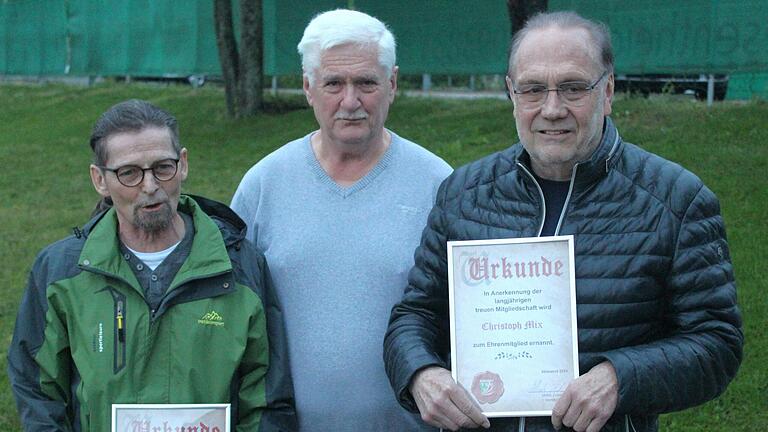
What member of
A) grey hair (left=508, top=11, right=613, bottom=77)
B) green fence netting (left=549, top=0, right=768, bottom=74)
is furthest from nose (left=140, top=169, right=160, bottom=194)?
green fence netting (left=549, top=0, right=768, bottom=74)

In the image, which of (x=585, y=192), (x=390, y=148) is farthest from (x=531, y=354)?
(x=390, y=148)

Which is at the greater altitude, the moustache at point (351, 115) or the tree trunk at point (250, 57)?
the moustache at point (351, 115)

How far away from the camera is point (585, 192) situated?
2961mm

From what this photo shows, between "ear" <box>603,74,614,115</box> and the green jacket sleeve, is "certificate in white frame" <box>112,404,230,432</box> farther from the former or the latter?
"ear" <box>603,74,614,115</box>

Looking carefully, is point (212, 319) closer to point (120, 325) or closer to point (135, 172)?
point (120, 325)

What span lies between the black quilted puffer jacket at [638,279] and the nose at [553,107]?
15cm

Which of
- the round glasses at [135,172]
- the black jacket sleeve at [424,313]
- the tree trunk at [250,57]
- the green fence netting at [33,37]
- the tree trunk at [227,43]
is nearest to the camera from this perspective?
the black jacket sleeve at [424,313]

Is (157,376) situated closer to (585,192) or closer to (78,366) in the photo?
(78,366)

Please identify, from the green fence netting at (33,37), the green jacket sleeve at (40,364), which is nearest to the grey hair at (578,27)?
the green jacket sleeve at (40,364)

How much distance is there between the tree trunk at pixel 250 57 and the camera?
1603 centimetres

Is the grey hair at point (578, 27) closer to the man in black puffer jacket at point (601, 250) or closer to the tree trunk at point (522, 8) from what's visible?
the man in black puffer jacket at point (601, 250)

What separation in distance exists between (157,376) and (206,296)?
28 centimetres

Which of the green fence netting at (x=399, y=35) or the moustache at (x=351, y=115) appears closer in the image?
the moustache at (x=351, y=115)

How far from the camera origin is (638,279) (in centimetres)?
285
